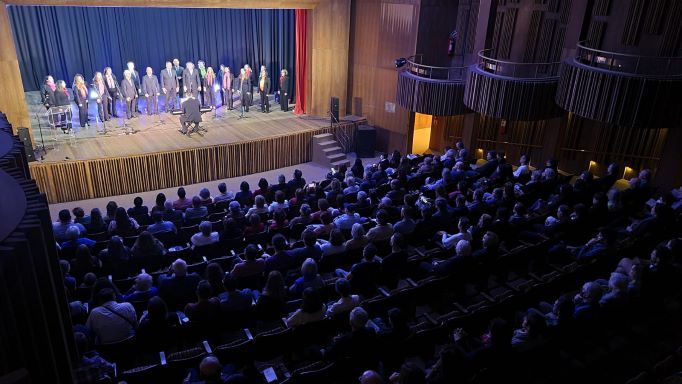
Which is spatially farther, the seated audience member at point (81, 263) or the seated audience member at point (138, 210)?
the seated audience member at point (138, 210)

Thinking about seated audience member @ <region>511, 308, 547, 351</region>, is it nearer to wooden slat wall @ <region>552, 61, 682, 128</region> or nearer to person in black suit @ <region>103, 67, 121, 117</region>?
wooden slat wall @ <region>552, 61, 682, 128</region>

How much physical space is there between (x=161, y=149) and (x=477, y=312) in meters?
7.90

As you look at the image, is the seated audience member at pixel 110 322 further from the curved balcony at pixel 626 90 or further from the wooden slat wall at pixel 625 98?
the wooden slat wall at pixel 625 98

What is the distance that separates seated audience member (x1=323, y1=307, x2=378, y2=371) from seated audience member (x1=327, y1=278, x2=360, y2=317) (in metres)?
0.51

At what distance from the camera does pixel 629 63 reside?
10.0m

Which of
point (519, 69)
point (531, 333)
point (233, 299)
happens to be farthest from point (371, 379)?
→ point (519, 69)

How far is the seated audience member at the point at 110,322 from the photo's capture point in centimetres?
463

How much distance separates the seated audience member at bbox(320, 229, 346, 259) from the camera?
6227 mm

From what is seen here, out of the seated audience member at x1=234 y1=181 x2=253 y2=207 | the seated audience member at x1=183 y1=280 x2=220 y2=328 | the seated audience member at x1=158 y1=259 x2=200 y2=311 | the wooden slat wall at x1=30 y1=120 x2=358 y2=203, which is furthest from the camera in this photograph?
the wooden slat wall at x1=30 y1=120 x2=358 y2=203

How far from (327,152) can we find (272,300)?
7982 millimetres

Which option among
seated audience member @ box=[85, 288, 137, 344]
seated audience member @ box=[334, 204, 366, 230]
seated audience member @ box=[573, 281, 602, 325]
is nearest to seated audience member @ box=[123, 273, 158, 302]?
seated audience member @ box=[85, 288, 137, 344]

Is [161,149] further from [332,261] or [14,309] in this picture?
[14,309]

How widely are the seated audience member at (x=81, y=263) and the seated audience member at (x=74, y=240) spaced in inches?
19.6

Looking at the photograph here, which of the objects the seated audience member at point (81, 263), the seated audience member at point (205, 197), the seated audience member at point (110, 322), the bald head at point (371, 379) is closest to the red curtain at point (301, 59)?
the seated audience member at point (205, 197)
